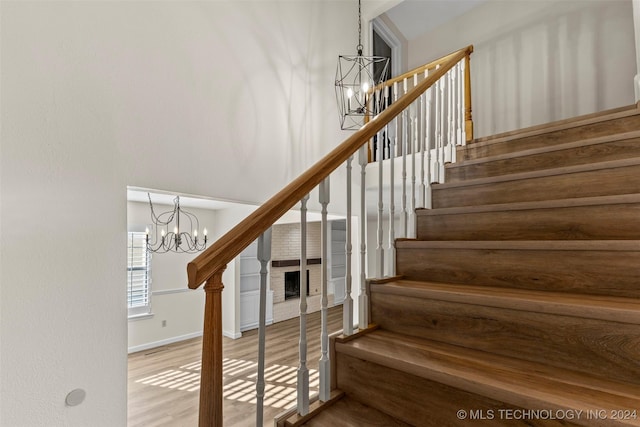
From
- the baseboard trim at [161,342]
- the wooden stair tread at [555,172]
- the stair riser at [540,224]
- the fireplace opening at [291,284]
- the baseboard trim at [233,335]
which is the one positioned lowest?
the baseboard trim at [233,335]

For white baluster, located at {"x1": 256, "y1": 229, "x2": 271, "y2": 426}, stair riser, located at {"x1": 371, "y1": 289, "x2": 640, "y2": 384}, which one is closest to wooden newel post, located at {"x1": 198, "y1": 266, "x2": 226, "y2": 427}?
white baluster, located at {"x1": 256, "y1": 229, "x2": 271, "y2": 426}

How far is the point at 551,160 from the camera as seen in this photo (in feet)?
6.39

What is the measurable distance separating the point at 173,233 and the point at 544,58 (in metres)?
5.90

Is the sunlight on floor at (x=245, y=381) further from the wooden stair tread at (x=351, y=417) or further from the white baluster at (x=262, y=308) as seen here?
the white baluster at (x=262, y=308)

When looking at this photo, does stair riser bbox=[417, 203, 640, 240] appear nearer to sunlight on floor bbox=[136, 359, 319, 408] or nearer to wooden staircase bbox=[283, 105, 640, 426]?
wooden staircase bbox=[283, 105, 640, 426]

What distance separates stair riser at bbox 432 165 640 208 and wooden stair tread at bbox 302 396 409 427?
133cm

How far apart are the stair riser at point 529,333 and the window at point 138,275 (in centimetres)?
523

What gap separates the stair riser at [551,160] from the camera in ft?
5.67

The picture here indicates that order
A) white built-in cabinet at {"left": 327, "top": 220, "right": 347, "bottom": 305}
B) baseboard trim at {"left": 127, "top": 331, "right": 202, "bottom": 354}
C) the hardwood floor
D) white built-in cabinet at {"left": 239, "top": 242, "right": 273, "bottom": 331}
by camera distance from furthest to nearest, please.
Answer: white built-in cabinet at {"left": 327, "top": 220, "right": 347, "bottom": 305} → white built-in cabinet at {"left": 239, "top": 242, "right": 273, "bottom": 331} → baseboard trim at {"left": 127, "top": 331, "right": 202, "bottom": 354} → the hardwood floor

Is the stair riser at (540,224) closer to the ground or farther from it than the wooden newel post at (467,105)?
closer to the ground

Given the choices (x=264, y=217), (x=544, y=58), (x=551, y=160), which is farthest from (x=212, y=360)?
(x=544, y=58)

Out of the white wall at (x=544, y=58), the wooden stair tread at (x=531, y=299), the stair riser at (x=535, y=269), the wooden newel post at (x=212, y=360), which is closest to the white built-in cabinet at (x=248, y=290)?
the white wall at (x=544, y=58)

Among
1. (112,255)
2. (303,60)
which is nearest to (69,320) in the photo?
(112,255)

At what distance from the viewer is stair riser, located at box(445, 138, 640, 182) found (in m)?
1.73
